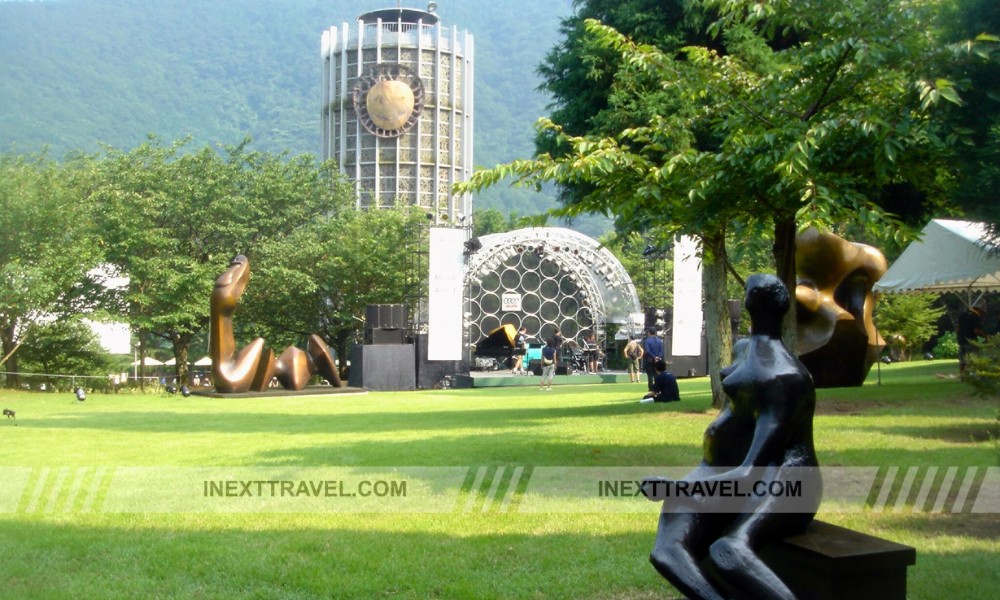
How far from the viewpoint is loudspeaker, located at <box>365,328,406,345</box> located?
94.0 feet

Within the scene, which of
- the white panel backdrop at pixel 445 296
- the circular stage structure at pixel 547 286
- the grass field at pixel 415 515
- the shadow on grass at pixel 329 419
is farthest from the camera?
the circular stage structure at pixel 547 286

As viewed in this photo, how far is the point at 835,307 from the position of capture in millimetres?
17438

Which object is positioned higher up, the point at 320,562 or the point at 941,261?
the point at 941,261

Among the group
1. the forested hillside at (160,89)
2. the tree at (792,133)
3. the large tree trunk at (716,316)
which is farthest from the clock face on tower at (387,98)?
the tree at (792,133)

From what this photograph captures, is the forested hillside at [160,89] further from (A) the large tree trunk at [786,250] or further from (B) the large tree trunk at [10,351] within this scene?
(A) the large tree trunk at [786,250]

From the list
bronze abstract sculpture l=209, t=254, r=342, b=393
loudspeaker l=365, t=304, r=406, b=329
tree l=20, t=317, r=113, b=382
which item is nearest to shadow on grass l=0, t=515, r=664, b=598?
bronze abstract sculpture l=209, t=254, r=342, b=393

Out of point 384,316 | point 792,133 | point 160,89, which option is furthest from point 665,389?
point 160,89

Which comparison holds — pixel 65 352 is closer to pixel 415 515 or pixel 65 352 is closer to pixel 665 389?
pixel 665 389

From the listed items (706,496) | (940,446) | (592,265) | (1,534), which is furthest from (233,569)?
(592,265)

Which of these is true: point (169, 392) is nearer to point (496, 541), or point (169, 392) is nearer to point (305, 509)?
point (305, 509)

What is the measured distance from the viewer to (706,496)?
4137 millimetres

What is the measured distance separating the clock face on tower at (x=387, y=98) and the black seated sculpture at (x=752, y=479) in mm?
69546

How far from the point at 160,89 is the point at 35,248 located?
147393mm

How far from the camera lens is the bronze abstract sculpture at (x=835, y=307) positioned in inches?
679
